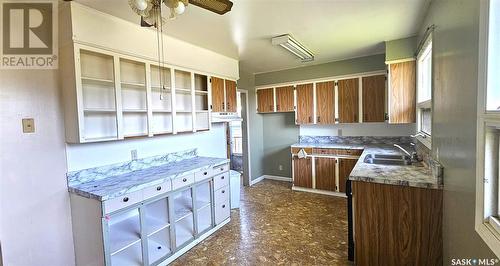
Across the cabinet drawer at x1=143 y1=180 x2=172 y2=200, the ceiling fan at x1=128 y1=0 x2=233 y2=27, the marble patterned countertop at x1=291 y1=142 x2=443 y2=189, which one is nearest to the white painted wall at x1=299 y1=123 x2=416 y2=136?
the marble patterned countertop at x1=291 y1=142 x2=443 y2=189

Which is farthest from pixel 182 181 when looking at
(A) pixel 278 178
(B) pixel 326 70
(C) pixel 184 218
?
(B) pixel 326 70

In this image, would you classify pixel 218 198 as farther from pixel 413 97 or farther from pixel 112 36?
pixel 413 97

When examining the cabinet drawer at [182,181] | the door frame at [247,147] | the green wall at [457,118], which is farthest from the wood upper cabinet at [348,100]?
the cabinet drawer at [182,181]

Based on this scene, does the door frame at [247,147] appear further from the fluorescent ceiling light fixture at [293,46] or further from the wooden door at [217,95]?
the fluorescent ceiling light fixture at [293,46]

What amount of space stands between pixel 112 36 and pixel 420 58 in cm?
356

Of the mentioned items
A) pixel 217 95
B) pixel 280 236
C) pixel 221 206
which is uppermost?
pixel 217 95

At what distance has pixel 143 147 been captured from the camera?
286cm

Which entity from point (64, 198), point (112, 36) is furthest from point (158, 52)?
point (64, 198)

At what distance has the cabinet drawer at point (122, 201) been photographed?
189cm

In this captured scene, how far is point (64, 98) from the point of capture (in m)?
2.15

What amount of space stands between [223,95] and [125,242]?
243cm

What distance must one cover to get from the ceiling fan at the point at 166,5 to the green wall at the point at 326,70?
3.20 metres

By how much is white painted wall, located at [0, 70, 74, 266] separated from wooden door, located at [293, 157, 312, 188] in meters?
3.63

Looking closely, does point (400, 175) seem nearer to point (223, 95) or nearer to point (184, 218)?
point (184, 218)
